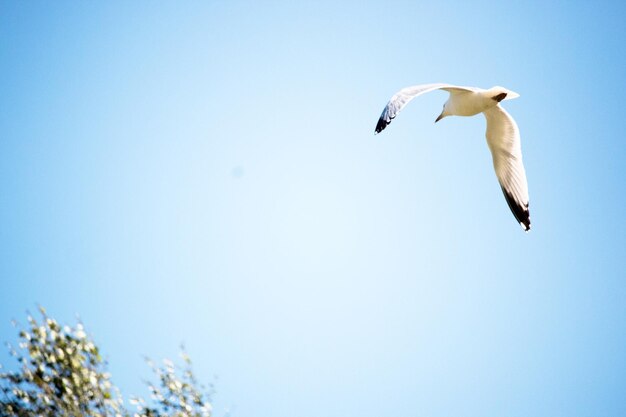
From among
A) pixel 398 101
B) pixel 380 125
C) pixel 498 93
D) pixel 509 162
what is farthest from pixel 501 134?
pixel 380 125

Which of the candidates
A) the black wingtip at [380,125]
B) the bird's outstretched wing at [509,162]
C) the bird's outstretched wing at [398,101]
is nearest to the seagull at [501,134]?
the bird's outstretched wing at [509,162]

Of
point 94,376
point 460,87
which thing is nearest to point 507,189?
point 460,87

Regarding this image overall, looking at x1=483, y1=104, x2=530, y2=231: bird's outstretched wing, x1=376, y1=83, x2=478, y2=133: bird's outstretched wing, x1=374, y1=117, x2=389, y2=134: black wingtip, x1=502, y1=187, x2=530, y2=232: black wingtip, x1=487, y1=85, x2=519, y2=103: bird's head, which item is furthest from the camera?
x1=502, y1=187, x2=530, y2=232: black wingtip

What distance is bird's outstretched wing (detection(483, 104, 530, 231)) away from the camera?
833 centimetres

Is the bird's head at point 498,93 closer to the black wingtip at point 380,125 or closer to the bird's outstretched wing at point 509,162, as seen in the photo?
the bird's outstretched wing at point 509,162

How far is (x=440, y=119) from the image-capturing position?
27.9 feet

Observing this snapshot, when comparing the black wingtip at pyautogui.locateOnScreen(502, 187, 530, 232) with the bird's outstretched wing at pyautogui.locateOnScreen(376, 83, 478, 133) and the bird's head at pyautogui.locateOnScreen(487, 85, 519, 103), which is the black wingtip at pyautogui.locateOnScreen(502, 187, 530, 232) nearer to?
the bird's head at pyautogui.locateOnScreen(487, 85, 519, 103)

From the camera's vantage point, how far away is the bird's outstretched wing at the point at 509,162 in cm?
833

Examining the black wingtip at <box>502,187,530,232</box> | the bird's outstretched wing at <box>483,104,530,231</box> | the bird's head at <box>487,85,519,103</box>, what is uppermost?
the bird's head at <box>487,85,519,103</box>

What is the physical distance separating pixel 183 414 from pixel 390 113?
11.6ft

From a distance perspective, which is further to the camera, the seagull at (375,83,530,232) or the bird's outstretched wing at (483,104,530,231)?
the bird's outstretched wing at (483,104,530,231)

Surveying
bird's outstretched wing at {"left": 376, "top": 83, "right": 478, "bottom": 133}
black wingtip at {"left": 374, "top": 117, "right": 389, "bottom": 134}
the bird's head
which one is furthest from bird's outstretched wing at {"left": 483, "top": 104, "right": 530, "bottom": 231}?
black wingtip at {"left": 374, "top": 117, "right": 389, "bottom": 134}

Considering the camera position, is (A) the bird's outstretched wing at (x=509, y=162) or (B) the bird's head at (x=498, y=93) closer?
(B) the bird's head at (x=498, y=93)

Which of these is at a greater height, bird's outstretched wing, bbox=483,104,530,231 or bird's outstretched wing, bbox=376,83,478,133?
bird's outstretched wing, bbox=376,83,478,133
